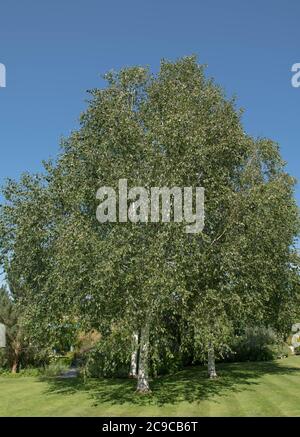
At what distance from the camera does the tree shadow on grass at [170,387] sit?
2392cm

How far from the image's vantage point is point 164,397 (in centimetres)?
2433

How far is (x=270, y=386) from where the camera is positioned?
92.3ft

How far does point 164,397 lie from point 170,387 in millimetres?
3744

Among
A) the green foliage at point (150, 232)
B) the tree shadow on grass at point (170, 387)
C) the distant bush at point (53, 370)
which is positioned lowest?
the distant bush at point (53, 370)

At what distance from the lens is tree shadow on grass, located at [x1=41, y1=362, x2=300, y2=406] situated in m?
23.9

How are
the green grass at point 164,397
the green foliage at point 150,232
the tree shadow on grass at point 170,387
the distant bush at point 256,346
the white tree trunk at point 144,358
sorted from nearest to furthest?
1. the green grass at point 164,397
2. the green foliage at point 150,232
3. the white tree trunk at point 144,358
4. the tree shadow on grass at point 170,387
5. the distant bush at point 256,346

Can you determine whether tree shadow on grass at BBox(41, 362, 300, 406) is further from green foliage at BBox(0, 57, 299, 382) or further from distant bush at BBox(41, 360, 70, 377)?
distant bush at BBox(41, 360, 70, 377)

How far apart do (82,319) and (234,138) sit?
1434 centimetres

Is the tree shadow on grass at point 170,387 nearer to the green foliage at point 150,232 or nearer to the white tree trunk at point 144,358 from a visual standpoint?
the white tree trunk at point 144,358

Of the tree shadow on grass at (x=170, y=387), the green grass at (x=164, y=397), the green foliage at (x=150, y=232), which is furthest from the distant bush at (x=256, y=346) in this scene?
the green foliage at (x=150, y=232)

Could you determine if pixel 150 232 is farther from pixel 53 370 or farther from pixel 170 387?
pixel 53 370

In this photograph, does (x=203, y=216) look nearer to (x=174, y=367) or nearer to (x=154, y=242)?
(x=154, y=242)

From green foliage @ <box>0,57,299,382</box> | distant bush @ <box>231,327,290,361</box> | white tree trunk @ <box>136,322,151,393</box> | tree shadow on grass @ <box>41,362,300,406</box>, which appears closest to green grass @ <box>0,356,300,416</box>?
tree shadow on grass @ <box>41,362,300,406</box>
